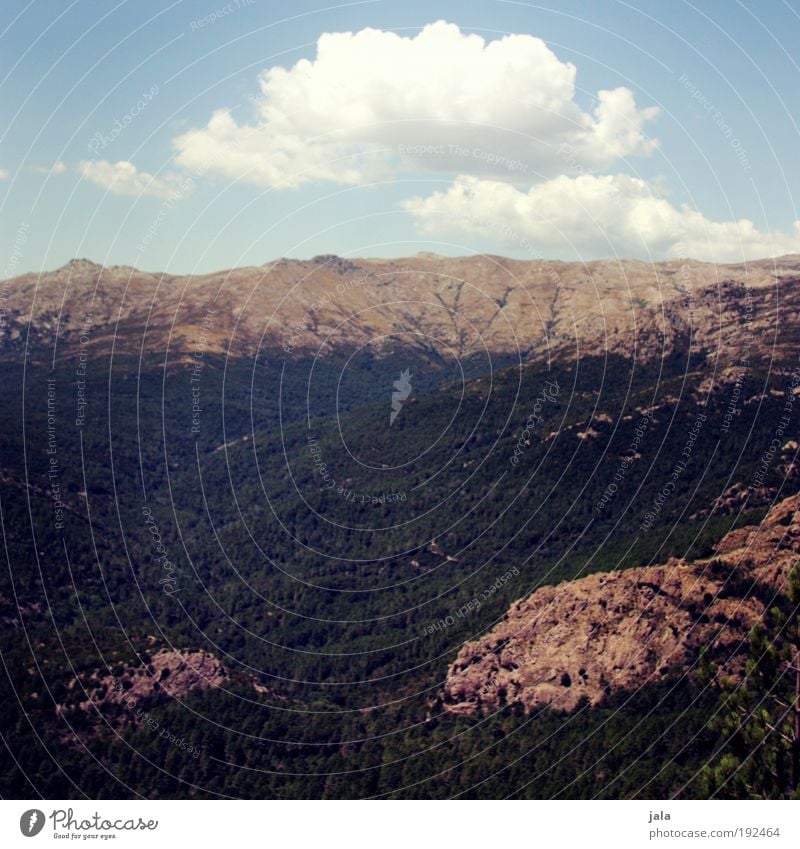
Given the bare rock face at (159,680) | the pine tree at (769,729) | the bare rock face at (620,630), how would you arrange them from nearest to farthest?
the pine tree at (769,729), the bare rock face at (620,630), the bare rock face at (159,680)

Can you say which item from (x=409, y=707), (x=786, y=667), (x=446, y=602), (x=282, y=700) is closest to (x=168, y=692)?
(x=282, y=700)

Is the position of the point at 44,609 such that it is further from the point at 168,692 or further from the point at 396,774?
the point at 396,774

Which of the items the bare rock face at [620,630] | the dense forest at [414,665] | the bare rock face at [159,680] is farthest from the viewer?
the bare rock face at [159,680]

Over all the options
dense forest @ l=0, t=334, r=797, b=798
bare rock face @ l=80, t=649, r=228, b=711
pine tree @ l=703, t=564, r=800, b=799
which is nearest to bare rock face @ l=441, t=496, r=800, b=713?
dense forest @ l=0, t=334, r=797, b=798
